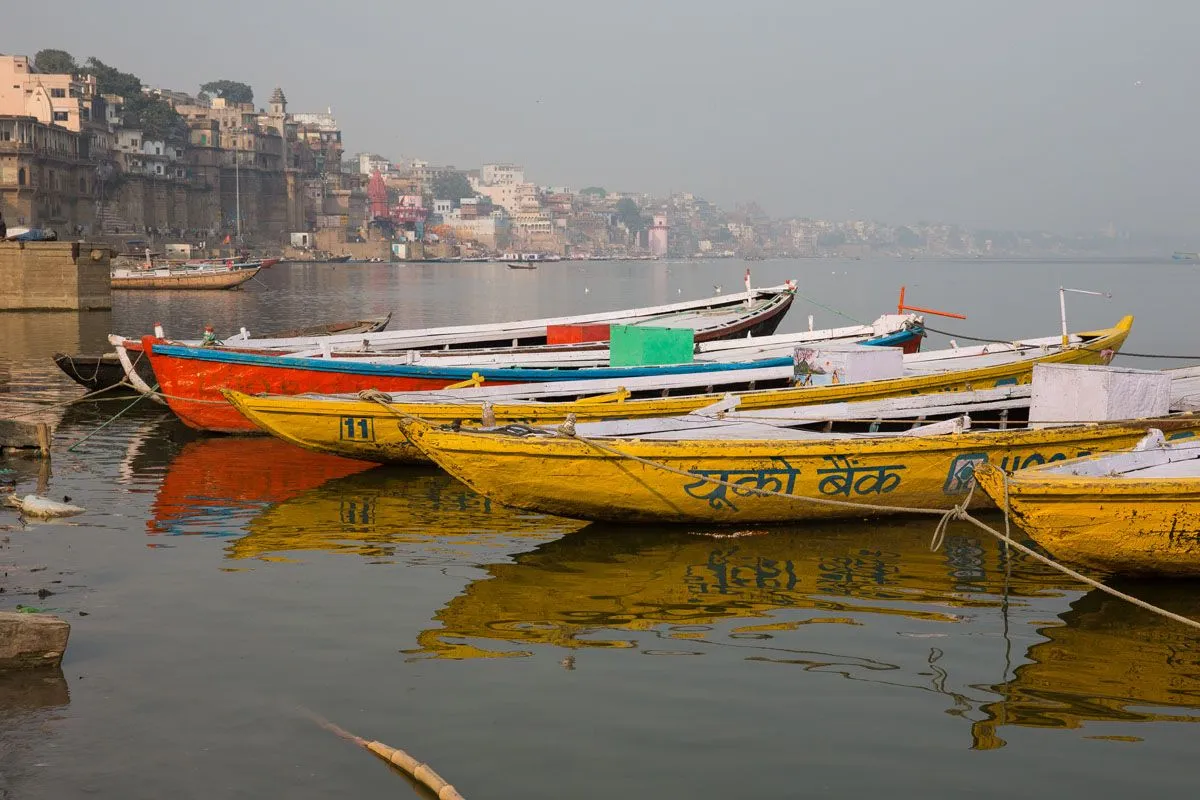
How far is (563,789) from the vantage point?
663 centimetres

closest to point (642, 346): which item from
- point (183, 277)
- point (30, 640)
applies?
point (30, 640)

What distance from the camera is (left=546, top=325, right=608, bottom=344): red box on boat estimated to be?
2212 cm

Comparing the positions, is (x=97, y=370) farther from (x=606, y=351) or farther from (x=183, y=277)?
(x=183, y=277)

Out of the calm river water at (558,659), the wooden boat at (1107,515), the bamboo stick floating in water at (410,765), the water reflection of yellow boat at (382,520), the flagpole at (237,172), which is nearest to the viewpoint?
the bamboo stick floating in water at (410,765)

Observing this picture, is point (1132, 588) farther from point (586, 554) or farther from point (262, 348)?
point (262, 348)

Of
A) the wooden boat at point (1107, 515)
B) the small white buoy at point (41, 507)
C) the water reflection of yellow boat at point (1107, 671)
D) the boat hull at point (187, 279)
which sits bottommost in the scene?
the water reflection of yellow boat at point (1107, 671)

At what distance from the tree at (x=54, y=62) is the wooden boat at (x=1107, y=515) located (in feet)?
465

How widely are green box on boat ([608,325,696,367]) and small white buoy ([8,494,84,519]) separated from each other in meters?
7.96

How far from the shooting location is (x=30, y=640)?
781 cm

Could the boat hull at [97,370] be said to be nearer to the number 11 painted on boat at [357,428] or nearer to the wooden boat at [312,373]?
the wooden boat at [312,373]

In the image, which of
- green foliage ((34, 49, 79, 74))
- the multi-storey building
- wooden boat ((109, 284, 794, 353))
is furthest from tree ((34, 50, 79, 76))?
wooden boat ((109, 284, 794, 353))

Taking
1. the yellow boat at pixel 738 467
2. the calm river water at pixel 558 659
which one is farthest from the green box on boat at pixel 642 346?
the yellow boat at pixel 738 467

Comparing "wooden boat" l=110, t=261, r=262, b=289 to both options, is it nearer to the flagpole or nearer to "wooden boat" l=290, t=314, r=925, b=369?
"wooden boat" l=290, t=314, r=925, b=369

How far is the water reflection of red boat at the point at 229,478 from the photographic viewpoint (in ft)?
43.1
